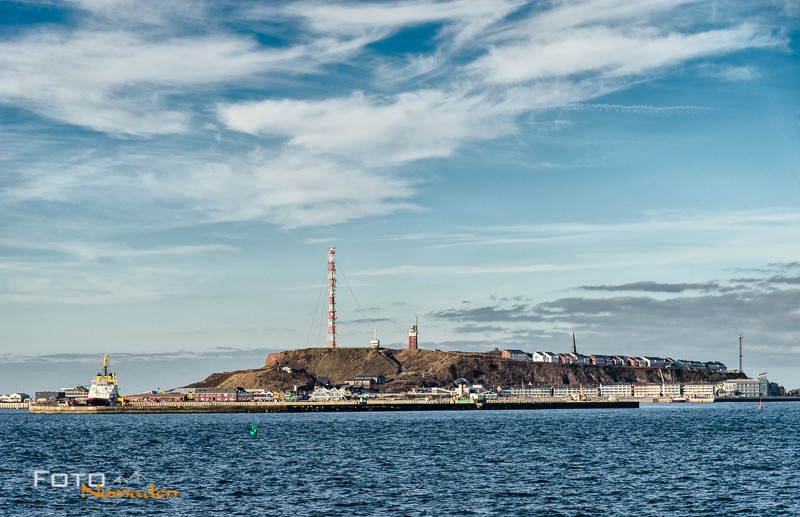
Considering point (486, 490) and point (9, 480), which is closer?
point (486, 490)

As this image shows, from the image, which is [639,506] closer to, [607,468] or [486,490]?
[486,490]

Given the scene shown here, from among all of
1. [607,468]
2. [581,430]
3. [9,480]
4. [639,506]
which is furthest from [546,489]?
[581,430]

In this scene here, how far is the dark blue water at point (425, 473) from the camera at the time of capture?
188ft

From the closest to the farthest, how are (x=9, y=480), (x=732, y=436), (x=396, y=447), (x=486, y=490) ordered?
(x=486, y=490) → (x=9, y=480) → (x=396, y=447) → (x=732, y=436)

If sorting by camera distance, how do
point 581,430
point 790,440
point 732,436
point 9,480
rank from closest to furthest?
point 9,480 < point 790,440 < point 732,436 < point 581,430

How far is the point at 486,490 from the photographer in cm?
6397

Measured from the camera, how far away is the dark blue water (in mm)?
57156

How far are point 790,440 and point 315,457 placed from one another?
6215cm

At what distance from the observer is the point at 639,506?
186 feet

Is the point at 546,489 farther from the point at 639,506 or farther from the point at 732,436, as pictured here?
the point at 732,436

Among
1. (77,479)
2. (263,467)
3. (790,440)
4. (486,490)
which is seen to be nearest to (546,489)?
(486,490)

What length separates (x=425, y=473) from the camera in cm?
7444

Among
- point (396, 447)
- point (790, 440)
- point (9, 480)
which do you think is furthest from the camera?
point (790, 440)

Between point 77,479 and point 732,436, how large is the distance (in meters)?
86.5
